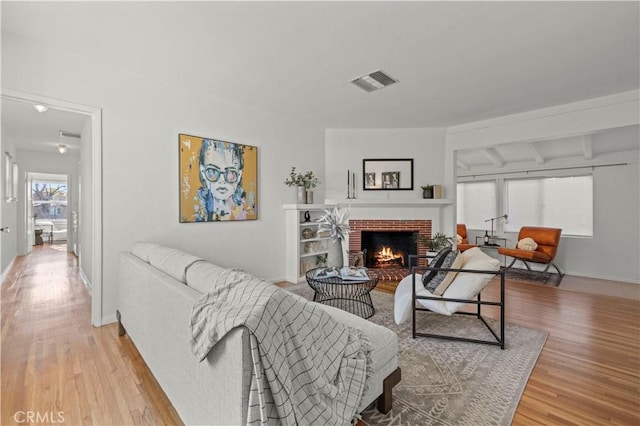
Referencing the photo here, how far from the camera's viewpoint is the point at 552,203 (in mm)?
5633

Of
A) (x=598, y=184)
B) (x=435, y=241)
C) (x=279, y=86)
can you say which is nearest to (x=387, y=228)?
(x=435, y=241)

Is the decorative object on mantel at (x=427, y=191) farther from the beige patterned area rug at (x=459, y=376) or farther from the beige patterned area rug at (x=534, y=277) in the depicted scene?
the beige patterned area rug at (x=459, y=376)

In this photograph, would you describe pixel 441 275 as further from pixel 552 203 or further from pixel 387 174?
pixel 552 203

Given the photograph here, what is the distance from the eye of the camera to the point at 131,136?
2.94 metres

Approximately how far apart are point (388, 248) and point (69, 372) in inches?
174

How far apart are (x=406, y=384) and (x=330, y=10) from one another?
101 inches

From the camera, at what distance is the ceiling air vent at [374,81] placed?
308 cm

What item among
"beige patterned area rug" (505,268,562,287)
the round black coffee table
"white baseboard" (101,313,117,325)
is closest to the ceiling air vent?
the round black coffee table

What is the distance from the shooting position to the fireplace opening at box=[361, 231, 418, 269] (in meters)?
5.13

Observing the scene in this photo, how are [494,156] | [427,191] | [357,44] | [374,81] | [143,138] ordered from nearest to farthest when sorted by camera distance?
[357,44], [143,138], [374,81], [427,191], [494,156]

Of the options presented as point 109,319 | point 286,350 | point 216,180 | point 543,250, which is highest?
point 216,180

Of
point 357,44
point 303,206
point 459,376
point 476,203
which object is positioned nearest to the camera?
point 459,376

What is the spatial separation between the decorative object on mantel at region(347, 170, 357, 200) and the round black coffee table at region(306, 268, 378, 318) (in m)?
1.70

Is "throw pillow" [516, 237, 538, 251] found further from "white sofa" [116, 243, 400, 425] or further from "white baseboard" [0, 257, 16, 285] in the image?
"white baseboard" [0, 257, 16, 285]
